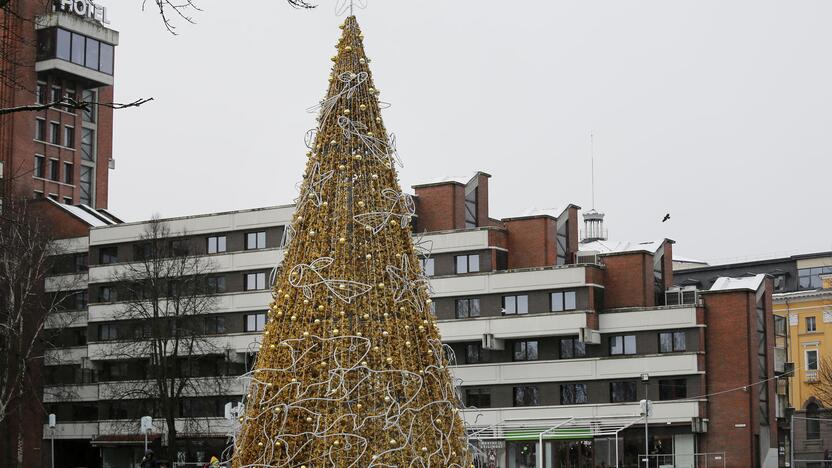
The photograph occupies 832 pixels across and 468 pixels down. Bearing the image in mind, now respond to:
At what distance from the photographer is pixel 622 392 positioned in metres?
68.4

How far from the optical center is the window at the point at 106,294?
79.4 metres

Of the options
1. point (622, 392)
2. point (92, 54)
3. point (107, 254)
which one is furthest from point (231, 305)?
point (92, 54)

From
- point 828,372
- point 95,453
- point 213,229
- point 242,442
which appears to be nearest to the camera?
point 242,442

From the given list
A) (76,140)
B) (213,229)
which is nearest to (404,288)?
(213,229)

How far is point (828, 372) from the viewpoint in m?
65.8

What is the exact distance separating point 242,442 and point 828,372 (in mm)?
52943

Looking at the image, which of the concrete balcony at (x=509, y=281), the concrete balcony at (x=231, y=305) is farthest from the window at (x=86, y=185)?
the concrete balcony at (x=509, y=281)

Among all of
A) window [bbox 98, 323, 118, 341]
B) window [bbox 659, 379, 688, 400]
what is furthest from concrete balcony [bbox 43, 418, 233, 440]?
window [bbox 659, 379, 688, 400]

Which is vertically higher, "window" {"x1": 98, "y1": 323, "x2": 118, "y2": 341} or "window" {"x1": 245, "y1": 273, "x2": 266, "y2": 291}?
"window" {"x1": 245, "y1": 273, "x2": 266, "y2": 291}

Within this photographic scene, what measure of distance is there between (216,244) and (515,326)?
20.1 m

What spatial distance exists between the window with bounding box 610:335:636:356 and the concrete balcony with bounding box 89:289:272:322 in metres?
20.1

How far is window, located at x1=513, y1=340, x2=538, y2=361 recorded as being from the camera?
232ft

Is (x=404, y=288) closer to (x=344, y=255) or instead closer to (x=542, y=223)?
(x=344, y=255)

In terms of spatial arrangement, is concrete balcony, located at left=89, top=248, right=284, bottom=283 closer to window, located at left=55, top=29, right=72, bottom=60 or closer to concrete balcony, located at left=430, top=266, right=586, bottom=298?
concrete balcony, located at left=430, top=266, right=586, bottom=298
